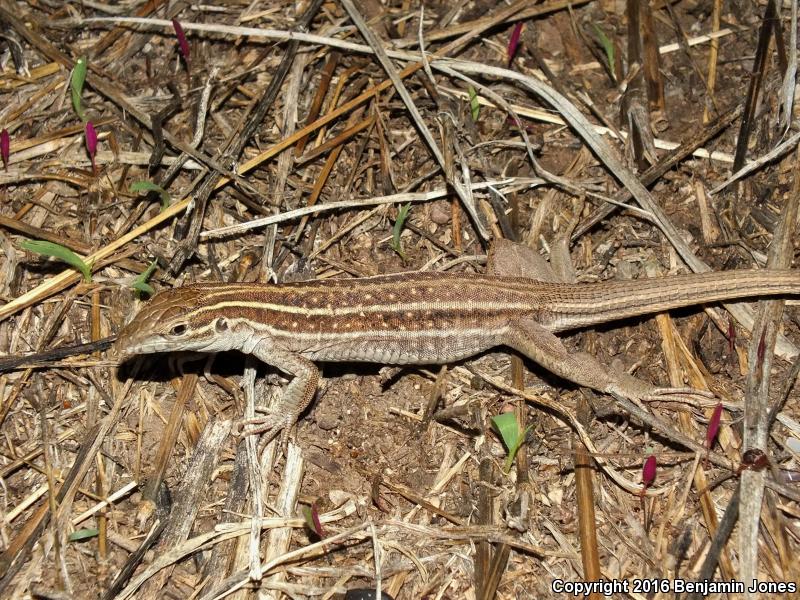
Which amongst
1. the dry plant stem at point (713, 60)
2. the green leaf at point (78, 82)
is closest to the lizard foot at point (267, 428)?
the green leaf at point (78, 82)

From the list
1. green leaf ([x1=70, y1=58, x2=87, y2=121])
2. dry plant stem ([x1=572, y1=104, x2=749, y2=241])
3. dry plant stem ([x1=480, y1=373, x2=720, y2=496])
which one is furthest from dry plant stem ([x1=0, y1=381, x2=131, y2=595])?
dry plant stem ([x1=572, y1=104, x2=749, y2=241])

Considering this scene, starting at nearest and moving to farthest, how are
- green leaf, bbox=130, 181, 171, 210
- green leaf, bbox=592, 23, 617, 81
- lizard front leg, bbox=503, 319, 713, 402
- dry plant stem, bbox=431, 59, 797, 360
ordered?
lizard front leg, bbox=503, 319, 713, 402 → dry plant stem, bbox=431, 59, 797, 360 → green leaf, bbox=130, 181, 171, 210 → green leaf, bbox=592, 23, 617, 81

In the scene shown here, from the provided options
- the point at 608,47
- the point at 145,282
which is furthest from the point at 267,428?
the point at 608,47

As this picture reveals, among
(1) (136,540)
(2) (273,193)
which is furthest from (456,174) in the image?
(1) (136,540)

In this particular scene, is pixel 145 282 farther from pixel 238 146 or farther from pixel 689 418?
pixel 689 418

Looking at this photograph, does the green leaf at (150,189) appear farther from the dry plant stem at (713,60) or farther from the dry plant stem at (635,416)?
the dry plant stem at (713,60)

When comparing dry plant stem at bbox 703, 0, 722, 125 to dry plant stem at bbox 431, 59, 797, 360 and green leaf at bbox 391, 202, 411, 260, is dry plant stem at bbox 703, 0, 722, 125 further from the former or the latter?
green leaf at bbox 391, 202, 411, 260
